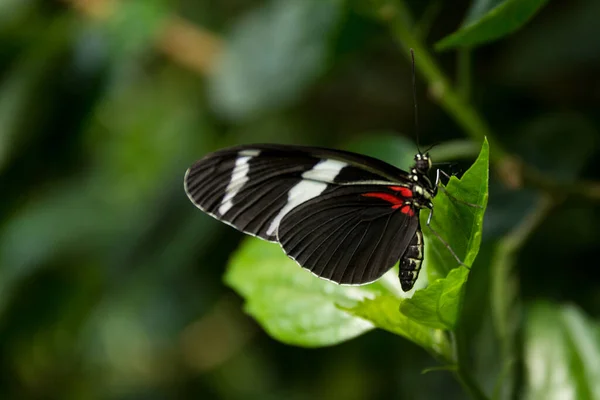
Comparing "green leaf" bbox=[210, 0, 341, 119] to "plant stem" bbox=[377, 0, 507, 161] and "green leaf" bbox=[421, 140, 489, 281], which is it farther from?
"green leaf" bbox=[421, 140, 489, 281]

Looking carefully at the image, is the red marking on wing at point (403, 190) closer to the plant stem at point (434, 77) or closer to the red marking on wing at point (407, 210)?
the red marking on wing at point (407, 210)

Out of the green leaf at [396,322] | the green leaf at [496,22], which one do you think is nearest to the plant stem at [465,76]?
the green leaf at [496,22]

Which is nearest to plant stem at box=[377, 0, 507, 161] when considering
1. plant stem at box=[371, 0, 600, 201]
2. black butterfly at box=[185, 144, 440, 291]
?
plant stem at box=[371, 0, 600, 201]

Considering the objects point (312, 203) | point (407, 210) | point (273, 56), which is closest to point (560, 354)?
point (407, 210)

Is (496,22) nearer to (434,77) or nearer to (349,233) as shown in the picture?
(434,77)

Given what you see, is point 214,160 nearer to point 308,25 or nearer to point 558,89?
point 308,25

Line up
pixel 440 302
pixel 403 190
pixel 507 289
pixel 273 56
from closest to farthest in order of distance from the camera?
1. pixel 440 302
2. pixel 403 190
3. pixel 507 289
4. pixel 273 56

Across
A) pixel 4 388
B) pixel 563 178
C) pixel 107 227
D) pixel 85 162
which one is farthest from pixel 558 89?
pixel 4 388
